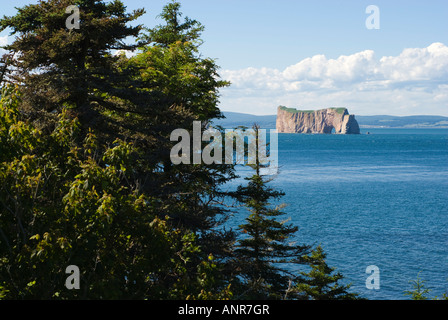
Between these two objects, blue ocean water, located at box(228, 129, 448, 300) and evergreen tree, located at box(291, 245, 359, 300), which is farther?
blue ocean water, located at box(228, 129, 448, 300)

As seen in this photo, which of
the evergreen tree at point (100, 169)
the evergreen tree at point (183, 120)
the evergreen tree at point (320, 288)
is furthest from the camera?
the evergreen tree at point (320, 288)

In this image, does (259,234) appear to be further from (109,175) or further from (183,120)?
(109,175)

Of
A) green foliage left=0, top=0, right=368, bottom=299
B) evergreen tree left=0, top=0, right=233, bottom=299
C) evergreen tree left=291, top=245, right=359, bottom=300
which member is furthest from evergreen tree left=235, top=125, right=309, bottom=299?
evergreen tree left=0, top=0, right=233, bottom=299

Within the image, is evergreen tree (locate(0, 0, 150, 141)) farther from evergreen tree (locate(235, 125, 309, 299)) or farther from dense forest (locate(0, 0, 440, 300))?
evergreen tree (locate(235, 125, 309, 299))

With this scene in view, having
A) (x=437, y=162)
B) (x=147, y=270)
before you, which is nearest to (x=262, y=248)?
(x=147, y=270)

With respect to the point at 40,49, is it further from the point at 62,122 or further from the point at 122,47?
the point at 62,122

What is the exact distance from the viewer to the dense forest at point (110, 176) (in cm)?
823

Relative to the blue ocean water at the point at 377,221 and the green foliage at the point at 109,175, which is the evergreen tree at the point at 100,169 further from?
the blue ocean water at the point at 377,221

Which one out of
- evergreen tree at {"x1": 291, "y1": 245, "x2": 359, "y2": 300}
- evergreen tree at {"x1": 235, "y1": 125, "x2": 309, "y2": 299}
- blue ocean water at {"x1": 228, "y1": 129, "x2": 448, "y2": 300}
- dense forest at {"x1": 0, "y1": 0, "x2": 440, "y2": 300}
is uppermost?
dense forest at {"x1": 0, "y1": 0, "x2": 440, "y2": 300}

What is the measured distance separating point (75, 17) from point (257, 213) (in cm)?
1387

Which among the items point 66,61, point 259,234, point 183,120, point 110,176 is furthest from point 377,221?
point 110,176

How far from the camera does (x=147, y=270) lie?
9.20 meters

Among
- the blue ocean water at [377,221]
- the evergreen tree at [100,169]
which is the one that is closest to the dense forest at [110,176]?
the evergreen tree at [100,169]

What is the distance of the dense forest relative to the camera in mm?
8227
